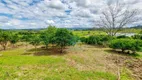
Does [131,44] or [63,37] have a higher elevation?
[63,37]

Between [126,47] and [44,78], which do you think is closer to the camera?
[44,78]

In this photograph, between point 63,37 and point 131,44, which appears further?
point 63,37

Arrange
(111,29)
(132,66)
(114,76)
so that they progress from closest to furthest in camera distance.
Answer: (114,76)
(132,66)
(111,29)

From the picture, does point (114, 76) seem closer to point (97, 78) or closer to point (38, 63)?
point (97, 78)

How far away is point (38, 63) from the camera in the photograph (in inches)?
590

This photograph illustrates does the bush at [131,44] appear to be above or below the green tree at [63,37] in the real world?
below

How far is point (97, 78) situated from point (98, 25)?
1100 inches

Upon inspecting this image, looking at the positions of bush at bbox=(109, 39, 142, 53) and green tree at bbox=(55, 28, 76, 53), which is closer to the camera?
bush at bbox=(109, 39, 142, 53)

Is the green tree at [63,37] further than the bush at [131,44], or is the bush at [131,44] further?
the green tree at [63,37]

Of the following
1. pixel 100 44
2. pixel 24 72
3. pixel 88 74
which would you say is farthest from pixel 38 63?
pixel 100 44

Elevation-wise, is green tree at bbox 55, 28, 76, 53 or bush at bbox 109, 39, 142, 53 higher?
green tree at bbox 55, 28, 76, 53

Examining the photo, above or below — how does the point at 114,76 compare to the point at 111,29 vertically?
below

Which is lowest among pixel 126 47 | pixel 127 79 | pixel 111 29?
pixel 127 79

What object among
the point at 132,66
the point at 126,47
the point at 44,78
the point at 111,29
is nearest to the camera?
the point at 44,78
